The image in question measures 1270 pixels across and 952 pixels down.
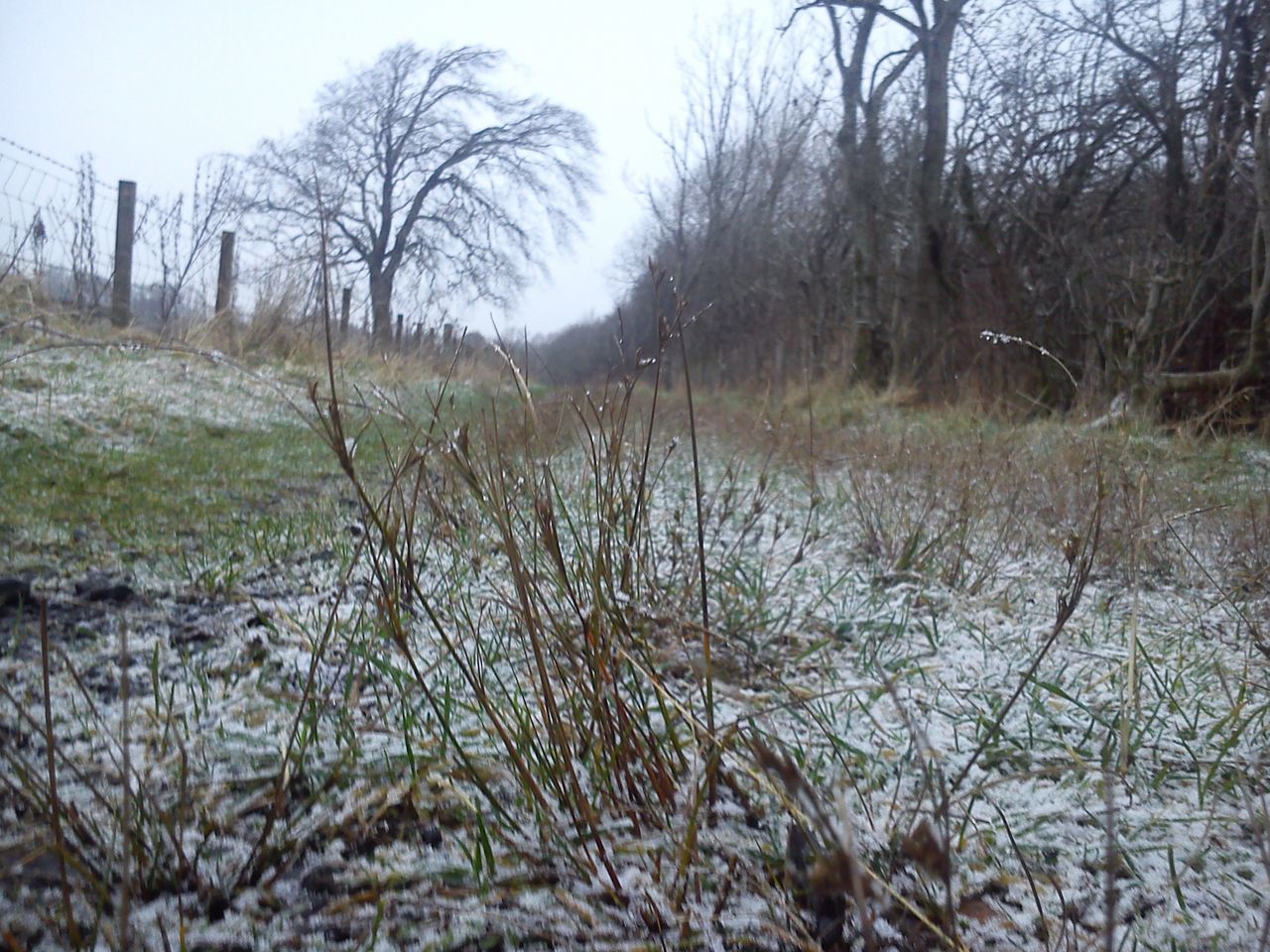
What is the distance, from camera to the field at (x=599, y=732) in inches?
39.7

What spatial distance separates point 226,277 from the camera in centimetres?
886

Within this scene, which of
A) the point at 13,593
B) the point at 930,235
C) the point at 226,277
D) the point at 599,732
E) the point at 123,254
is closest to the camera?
the point at 599,732

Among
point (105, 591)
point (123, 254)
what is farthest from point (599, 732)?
point (123, 254)

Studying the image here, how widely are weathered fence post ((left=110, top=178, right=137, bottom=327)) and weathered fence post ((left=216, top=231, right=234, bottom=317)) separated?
0.88 metres

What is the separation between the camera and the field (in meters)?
1.01

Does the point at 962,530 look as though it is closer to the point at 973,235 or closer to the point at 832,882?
Answer: the point at 832,882

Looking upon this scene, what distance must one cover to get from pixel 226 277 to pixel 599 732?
29.7 ft

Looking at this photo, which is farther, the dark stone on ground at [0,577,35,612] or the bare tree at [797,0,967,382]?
the bare tree at [797,0,967,382]

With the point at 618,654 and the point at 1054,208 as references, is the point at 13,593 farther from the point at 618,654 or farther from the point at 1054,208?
the point at 1054,208

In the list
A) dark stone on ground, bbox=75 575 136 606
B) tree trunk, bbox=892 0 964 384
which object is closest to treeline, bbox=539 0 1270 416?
tree trunk, bbox=892 0 964 384

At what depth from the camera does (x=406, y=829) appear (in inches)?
47.9

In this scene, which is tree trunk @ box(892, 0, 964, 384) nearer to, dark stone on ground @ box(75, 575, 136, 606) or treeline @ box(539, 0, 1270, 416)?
treeline @ box(539, 0, 1270, 416)

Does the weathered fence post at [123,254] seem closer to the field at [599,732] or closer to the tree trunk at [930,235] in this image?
the field at [599,732]

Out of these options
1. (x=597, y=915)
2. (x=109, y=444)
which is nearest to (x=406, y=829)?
(x=597, y=915)
